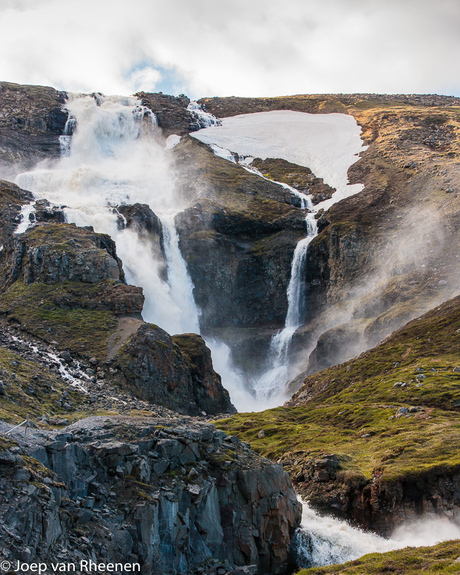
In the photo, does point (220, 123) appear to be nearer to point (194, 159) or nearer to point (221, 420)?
point (194, 159)

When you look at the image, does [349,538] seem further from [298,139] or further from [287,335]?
[298,139]

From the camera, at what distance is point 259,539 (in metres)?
26.9

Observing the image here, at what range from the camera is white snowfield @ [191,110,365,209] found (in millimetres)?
133875

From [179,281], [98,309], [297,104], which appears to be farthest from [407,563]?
[297,104]

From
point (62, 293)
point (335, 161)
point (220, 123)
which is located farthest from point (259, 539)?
point (220, 123)

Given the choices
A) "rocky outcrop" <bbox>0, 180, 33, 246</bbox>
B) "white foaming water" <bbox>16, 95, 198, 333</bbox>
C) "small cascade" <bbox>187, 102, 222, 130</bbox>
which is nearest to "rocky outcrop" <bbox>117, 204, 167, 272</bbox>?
"white foaming water" <bbox>16, 95, 198, 333</bbox>

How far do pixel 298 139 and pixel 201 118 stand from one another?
3164cm

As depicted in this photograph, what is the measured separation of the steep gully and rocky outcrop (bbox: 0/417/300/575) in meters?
53.0

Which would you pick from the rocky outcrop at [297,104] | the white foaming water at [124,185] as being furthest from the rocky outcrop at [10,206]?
the rocky outcrop at [297,104]

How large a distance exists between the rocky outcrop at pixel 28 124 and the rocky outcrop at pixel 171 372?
71.4 m

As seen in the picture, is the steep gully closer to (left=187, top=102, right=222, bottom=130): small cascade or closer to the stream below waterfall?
the stream below waterfall

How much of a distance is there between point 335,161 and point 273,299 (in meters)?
53.8

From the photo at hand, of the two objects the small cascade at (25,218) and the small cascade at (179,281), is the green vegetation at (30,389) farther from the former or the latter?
the small cascade at (179,281)

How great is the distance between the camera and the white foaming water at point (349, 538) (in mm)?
29672
